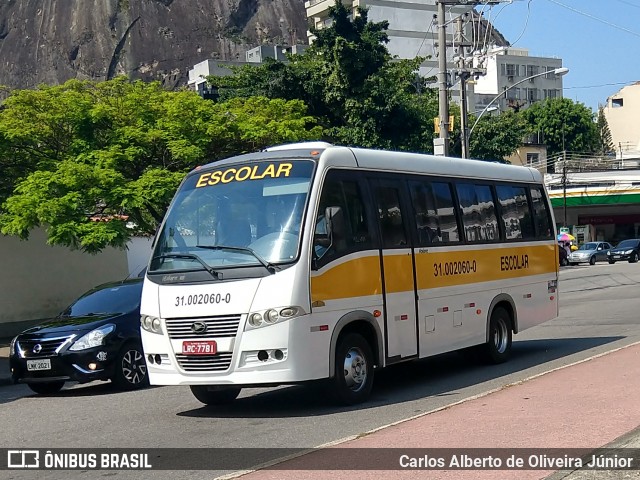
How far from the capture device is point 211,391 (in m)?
11.0

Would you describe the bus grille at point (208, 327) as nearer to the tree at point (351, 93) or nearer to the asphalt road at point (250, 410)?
the asphalt road at point (250, 410)

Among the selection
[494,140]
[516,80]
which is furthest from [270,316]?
[516,80]

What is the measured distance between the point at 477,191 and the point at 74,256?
17.7 metres

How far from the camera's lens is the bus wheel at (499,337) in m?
13.5

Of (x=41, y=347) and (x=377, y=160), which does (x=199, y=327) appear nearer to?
(x=377, y=160)

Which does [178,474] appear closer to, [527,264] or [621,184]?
[527,264]

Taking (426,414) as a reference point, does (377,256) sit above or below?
above

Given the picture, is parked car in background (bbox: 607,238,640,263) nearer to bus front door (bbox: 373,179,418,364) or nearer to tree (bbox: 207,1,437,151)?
tree (bbox: 207,1,437,151)

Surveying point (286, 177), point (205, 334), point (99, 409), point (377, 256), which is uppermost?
point (286, 177)

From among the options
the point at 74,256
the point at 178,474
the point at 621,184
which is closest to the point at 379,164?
the point at 178,474

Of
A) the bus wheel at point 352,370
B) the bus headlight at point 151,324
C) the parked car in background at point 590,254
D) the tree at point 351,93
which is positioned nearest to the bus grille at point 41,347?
the bus headlight at point 151,324

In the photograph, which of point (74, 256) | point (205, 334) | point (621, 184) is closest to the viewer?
point (205, 334)

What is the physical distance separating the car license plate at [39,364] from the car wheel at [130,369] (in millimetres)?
923

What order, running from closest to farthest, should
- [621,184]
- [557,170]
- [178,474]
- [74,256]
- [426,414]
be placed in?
[178,474], [426,414], [74,256], [621,184], [557,170]
